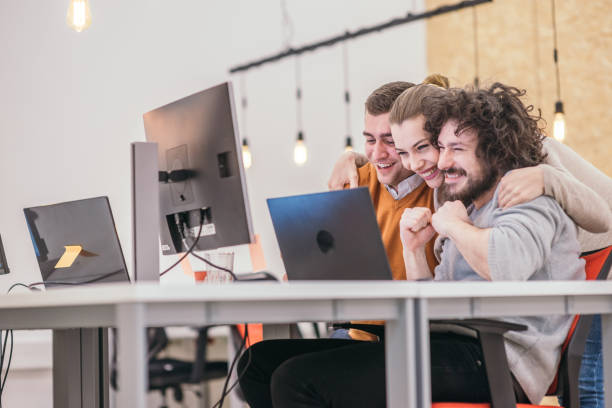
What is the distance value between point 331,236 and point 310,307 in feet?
0.91

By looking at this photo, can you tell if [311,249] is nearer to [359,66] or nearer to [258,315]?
[258,315]

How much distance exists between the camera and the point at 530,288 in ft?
4.63

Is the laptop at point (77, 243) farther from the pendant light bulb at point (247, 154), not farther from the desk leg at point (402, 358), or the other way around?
the pendant light bulb at point (247, 154)

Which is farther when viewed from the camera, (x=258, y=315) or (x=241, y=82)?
(x=241, y=82)

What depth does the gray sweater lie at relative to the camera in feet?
5.03

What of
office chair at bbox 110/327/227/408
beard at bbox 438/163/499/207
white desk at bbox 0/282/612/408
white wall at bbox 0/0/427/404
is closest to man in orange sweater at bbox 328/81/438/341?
beard at bbox 438/163/499/207

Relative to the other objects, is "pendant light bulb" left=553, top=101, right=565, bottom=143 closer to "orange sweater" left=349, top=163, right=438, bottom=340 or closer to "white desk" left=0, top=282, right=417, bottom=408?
"orange sweater" left=349, top=163, right=438, bottom=340

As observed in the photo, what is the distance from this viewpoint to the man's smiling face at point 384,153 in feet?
7.38

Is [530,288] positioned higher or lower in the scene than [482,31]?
lower

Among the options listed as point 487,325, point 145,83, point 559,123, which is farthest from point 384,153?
point 145,83

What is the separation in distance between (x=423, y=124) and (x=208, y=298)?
1102 millimetres

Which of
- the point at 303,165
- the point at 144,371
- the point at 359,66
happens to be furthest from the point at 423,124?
the point at 359,66

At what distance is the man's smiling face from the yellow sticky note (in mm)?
913

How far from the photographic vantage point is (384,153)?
7.39ft
